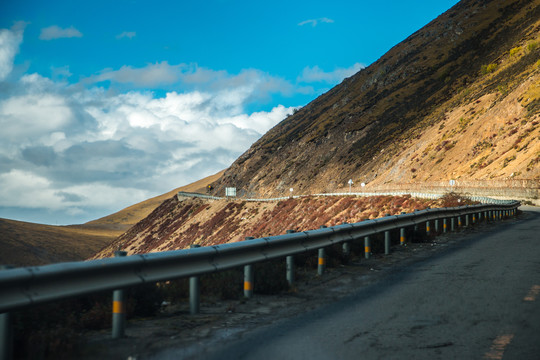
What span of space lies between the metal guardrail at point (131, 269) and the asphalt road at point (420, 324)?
0.94 metres

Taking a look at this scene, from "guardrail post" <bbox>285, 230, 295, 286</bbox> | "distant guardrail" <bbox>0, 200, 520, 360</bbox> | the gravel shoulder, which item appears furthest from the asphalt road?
"guardrail post" <bbox>285, 230, 295, 286</bbox>

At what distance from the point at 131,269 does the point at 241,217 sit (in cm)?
6938

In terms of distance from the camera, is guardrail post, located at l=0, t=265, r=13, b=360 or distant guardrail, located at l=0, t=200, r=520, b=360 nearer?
guardrail post, located at l=0, t=265, r=13, b=360

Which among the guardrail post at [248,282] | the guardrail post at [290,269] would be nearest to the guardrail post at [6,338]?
the guardrail post at [248,282]

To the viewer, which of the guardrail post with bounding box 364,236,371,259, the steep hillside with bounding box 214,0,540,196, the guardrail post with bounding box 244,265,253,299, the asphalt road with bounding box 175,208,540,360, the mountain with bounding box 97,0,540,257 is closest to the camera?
the asphalt road with bounding box 175,208,540,360

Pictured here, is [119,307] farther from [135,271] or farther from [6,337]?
[6,337]

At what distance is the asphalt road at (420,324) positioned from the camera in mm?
4707

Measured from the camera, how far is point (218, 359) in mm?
4578

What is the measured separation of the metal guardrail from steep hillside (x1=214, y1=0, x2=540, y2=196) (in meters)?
43.4

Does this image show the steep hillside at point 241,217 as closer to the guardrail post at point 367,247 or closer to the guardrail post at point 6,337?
the guardrail post at point 367,247

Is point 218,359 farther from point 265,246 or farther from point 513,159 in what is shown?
point 513,159

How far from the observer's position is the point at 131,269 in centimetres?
530

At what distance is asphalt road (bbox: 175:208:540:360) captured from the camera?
4707mm

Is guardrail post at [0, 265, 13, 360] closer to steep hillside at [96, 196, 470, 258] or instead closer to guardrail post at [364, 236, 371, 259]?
guardrail post at [364, 236, 371, 259]
